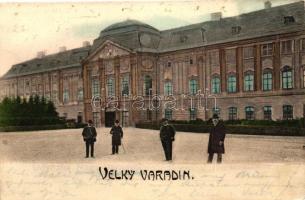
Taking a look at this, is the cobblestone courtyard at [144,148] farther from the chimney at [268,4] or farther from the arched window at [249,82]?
the chimney at [268,4]

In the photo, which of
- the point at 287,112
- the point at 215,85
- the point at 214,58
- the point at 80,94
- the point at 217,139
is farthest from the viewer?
the point at 80,94

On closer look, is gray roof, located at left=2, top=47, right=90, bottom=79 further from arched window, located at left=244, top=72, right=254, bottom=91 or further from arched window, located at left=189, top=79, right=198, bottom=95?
arched window, located at left=244, top=72, right=254, bottom=91

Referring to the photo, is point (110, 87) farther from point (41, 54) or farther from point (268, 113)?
point (268, 113)

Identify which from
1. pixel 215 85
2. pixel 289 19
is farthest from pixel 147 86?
pixel 289 19

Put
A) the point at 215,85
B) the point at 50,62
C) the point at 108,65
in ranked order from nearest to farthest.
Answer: the point at 215,85 < the point at 50,62 < the point at 108,65

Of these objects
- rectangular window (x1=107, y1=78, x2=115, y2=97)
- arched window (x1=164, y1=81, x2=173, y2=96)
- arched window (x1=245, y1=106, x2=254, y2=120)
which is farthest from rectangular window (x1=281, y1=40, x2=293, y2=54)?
rectangular window (x1=107, y1=78, x2=115, y2=97)

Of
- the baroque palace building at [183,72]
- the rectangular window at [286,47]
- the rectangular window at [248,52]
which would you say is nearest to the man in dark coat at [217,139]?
the baroque palace building at [183,72]

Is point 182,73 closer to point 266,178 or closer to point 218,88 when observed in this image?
point 218,88
